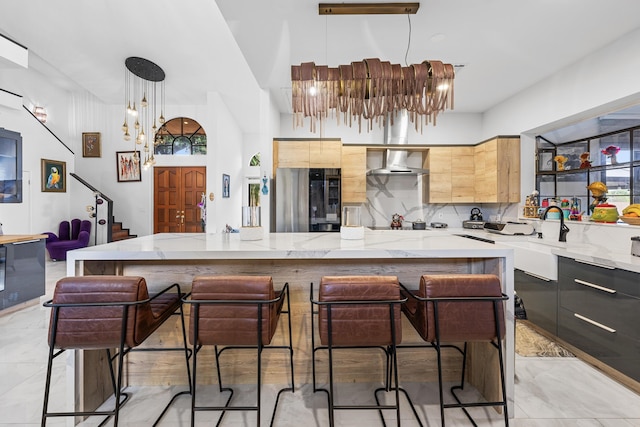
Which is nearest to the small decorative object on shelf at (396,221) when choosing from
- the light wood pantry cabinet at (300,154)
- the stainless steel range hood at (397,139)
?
the stainless steel range hood at (397,139)

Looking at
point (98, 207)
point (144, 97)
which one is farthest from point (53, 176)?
point (144, 97)

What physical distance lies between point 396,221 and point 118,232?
6.07m

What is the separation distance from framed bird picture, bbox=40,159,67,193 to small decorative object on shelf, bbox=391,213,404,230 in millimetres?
6935

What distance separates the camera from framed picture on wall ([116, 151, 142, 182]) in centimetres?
687

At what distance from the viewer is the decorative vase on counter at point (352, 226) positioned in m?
1.96

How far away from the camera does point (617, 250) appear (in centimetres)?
251

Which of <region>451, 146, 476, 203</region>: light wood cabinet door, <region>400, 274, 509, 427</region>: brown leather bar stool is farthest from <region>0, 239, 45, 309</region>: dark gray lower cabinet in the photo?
<region>451, 146, 476, 203</region>: light wood cabinet door

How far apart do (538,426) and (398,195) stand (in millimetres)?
3543

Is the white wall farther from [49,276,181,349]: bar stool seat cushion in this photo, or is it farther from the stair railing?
[49,276,181,349]: bar stool seat cushion

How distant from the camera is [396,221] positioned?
4668 mm

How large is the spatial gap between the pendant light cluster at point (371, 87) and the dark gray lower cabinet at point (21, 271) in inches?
144

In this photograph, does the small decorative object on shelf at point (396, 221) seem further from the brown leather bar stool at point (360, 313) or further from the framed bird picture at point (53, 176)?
the framed bird picture at point (53, 176)

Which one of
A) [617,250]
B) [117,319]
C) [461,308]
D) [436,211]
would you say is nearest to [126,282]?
[117,319]

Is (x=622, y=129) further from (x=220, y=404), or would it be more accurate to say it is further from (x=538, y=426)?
(x=220, y=404)
